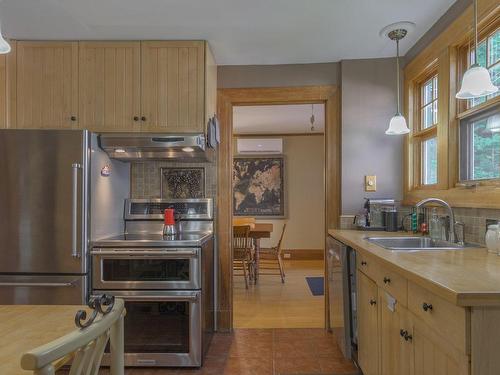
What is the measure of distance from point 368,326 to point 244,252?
242 centimetres

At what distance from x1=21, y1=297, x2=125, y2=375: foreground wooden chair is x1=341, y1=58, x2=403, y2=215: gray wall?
86.5 inches

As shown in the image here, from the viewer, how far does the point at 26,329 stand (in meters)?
1.04

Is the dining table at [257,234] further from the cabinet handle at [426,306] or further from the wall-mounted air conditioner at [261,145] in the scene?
the cabinet handle at [426,306]

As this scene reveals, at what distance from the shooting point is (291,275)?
496cm

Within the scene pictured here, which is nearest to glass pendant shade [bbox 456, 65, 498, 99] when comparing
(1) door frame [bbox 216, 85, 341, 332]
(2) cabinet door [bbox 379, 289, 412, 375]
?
(2) cabinet door [bbox 379, 289, 412, 375]

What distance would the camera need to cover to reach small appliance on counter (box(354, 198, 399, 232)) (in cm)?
262

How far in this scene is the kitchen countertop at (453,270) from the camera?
93cm

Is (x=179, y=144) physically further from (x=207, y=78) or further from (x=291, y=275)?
(x=291, y=275)

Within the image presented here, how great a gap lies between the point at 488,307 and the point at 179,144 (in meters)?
1.94

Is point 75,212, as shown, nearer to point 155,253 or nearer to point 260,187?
point 155,253

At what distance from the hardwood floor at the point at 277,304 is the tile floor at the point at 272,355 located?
0.69ft

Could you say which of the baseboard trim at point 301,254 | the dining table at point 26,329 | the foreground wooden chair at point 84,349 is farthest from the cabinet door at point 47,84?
the baseboard trim at point 301,254

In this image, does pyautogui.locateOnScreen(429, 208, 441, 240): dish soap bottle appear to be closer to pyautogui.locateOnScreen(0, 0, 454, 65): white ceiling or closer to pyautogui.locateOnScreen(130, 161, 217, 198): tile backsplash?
pyautogui.locateOnScreen(0, 0, 454, 65): white ceiling

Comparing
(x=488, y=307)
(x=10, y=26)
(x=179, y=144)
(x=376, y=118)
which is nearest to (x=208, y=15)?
(x=179, y=144)
